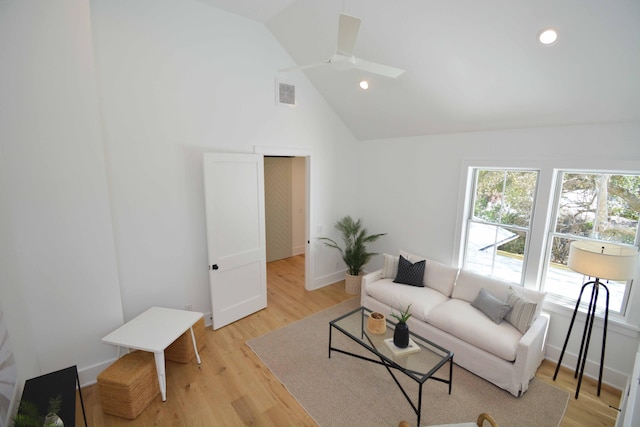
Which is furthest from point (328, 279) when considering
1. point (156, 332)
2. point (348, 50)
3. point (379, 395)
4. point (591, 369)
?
point (348, 50)

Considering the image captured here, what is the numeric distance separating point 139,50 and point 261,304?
3466 millimetres

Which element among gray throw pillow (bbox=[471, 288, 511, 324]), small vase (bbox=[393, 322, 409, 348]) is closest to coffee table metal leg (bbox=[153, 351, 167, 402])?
small vase (bbox=[393, 322, 409, 348])

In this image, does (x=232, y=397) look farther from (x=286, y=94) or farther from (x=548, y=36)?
(x=548, y=36)

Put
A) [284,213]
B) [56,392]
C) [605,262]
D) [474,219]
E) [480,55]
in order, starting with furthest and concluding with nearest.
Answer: [284,213], [474,219], [480,55], [605,262], [56,392]

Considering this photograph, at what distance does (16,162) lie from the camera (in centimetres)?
231

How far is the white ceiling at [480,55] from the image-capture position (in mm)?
2176

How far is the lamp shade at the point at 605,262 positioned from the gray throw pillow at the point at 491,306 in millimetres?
794

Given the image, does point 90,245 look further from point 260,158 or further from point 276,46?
point 276,46

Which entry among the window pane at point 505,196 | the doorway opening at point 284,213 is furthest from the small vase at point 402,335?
the doorway opening at point 284,213

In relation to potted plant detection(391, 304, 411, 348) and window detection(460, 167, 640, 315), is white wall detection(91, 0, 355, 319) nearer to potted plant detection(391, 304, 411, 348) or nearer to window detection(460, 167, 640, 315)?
potted plant detection(391, 304, 411, 348)

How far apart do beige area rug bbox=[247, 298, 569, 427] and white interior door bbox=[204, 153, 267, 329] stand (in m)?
0.80

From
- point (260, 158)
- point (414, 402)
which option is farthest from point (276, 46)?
point (414, 402)

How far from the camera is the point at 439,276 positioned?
402 cm

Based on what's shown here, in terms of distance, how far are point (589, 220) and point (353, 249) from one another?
3063 mm
